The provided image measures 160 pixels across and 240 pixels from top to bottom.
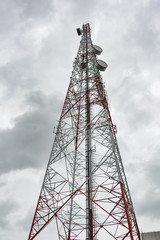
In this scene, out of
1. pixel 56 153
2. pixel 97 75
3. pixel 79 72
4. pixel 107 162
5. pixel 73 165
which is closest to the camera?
pixel 107 162

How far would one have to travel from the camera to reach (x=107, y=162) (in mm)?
13203

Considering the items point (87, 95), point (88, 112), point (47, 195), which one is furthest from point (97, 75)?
point (47, 195)

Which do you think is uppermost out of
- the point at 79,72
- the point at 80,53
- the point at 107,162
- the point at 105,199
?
the point at 80,53

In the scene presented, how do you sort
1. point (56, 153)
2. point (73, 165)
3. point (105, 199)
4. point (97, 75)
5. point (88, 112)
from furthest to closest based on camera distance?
point (97, 75), point (88, 112), point (73, 165), point (56, 153), point (105, 199)

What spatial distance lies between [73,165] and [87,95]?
23.3 ft

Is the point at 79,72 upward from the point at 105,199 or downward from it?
upward

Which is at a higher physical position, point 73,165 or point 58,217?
point 73,165

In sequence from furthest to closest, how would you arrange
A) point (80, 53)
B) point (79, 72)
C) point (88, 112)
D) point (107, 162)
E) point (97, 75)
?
point (80, 53) → point (79, 72) → point (97, 75) → point (88, 112) → point (107, 162)

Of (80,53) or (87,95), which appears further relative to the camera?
(80,53)

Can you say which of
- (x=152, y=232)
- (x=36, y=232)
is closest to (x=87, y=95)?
(x=36, y=232)

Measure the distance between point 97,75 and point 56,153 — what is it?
30.7 feet

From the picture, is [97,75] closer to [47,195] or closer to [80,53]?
[80,53]

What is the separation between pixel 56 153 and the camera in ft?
53.1

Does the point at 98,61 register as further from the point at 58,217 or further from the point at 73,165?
the point at 58,217
